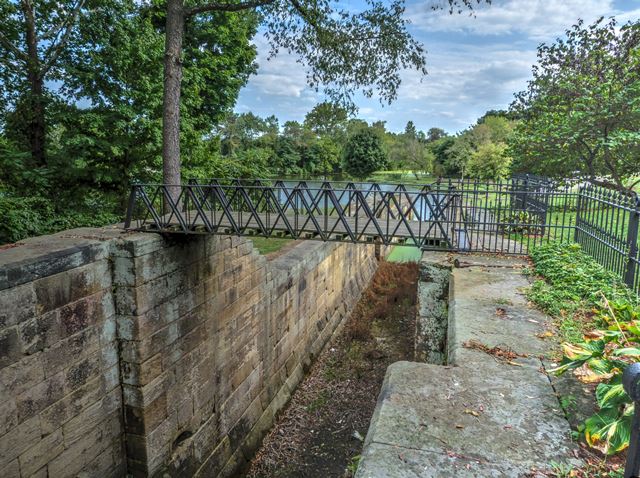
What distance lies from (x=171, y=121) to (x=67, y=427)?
5.07 m

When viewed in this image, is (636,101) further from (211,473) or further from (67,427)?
(67,427)

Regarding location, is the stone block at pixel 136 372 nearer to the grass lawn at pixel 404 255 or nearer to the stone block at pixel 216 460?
the stone block at pixel 216 460

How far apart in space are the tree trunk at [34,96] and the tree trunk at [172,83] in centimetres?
417

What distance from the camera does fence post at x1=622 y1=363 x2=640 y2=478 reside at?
4.80ft

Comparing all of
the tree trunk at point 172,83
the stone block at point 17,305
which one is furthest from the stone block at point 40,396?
the tree trunk at point 172,83

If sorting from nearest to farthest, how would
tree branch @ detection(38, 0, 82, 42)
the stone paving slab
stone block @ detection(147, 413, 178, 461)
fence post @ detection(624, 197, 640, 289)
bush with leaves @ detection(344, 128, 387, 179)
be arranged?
the stone paving slab → stone block @ detection(147, 413, 178, 461) → fence post @ detection(624, 197, 640, 289) → tree branch @ detection(38, 0, 82, 42) → bush with leaves @ detection(344, 128, 387, 179)

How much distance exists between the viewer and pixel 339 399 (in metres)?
9.83

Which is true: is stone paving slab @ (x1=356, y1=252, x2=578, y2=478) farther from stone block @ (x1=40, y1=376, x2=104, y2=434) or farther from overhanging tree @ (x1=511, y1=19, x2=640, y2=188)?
overhanging tree @ (x1=511, y1=19, x2=640, y2=188)

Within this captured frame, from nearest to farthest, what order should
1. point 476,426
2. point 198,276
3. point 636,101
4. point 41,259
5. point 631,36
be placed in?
point 476,426 < point 41,259 < point 198,276 < point 636,101 < point 631,36

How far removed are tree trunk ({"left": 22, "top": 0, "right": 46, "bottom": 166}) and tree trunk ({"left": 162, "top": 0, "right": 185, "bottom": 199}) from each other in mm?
4167

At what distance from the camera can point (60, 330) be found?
4660mm

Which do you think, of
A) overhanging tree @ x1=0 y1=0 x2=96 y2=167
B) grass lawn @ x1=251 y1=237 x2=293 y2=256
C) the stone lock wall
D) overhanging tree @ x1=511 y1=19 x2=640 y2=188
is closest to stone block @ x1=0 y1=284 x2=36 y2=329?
the stone lock wall

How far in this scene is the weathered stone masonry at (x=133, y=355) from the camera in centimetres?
433

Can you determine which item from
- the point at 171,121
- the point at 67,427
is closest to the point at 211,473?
the point at 67,427
